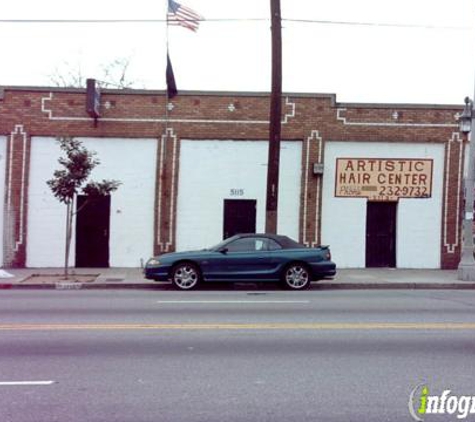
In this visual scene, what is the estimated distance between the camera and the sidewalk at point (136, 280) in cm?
1524

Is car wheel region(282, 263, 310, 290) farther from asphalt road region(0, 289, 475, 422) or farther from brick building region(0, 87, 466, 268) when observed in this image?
brick building region(0, 87, 466, 268)

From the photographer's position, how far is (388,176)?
19859 mm

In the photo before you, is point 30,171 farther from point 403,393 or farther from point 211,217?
point 403,393

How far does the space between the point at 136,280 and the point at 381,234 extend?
8414 millimetres

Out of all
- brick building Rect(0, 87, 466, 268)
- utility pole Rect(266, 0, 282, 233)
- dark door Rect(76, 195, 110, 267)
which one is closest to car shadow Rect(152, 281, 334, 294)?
utility pole Rect(266, 0, 282, 233)

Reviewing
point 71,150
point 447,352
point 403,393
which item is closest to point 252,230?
point 71,150

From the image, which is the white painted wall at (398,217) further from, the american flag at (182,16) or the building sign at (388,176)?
the american flag at (182,16)

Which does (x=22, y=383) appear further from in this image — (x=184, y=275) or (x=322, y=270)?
(x=322, y=270)

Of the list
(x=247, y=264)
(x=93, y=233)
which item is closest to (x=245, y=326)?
(x=247, y=264)

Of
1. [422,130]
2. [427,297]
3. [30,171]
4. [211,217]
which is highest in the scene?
[422,130]

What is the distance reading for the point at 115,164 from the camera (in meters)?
19.3

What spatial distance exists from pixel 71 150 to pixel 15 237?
459 centimetres

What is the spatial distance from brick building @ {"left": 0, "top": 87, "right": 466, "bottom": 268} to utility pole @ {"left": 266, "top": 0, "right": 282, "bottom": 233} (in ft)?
8.81

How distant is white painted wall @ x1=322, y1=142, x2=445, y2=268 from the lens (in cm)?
1969
